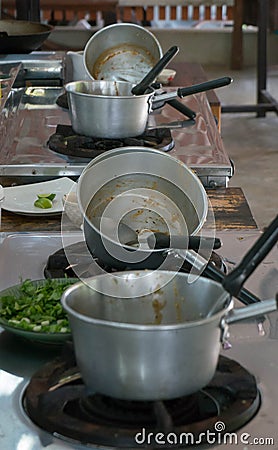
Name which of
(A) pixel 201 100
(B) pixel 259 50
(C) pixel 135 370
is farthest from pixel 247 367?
(B) pixel 259 50

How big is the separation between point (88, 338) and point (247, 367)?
0.25 meters

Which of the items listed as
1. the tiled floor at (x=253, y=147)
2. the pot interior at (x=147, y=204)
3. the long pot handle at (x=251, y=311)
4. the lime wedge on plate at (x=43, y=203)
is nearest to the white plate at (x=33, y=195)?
the lime wedge on plate at (x=43, y=203)

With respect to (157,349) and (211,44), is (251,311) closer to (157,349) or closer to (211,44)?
(157,349)

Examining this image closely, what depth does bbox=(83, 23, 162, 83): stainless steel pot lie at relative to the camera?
304cm

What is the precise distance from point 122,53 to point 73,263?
6.02 ft

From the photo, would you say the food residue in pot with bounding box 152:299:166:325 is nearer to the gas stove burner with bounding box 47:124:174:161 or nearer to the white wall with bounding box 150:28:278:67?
the gas stove burner with bounding box 47:124:174:161

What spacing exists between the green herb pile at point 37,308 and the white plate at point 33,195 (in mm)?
552

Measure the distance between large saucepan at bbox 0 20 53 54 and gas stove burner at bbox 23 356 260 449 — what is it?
2.50 metres

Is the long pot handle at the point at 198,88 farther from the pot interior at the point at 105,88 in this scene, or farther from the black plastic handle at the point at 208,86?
the pot interior at the point at 105,88

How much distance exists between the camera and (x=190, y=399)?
3.04 ft

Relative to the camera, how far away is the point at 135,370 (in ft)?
2.90

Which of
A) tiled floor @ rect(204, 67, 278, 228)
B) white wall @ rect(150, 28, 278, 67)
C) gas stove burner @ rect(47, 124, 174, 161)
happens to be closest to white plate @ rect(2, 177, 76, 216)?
gas stove burner @ rect(47, 124, 174, 161)

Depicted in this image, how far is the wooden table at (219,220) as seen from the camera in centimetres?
172

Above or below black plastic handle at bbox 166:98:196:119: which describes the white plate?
above
